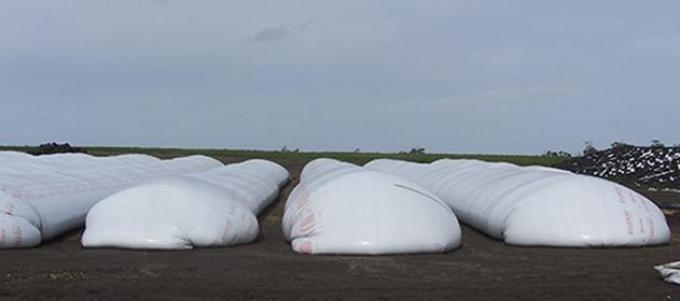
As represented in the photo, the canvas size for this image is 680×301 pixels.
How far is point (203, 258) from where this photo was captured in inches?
267

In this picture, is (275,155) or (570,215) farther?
(275,155)

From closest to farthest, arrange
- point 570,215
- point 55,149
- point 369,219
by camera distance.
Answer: point 369,219 → point 570,215 → point 55,149

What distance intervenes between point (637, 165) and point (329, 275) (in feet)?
52.3

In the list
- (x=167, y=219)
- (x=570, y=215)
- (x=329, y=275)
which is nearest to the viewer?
(x=329, y=275)

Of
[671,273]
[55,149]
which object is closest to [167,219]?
[671,273]

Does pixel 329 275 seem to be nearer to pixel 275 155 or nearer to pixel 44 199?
pixel 44 199

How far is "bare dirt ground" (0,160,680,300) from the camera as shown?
5.28 metres

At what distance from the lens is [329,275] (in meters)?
5.95

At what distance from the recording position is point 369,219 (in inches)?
281

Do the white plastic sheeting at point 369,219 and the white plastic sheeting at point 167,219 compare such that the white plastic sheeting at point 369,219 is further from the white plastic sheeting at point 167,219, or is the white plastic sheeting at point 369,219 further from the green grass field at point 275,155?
the green grass field at point 275,155

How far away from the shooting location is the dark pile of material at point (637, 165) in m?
18.5

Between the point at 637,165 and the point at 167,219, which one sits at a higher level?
the point at 637,165

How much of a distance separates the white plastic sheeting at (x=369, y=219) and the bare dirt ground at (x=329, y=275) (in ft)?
0.52

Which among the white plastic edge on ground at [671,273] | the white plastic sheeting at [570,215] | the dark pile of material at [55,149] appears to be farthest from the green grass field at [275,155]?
the white plastic edge on ground at [671,273]
